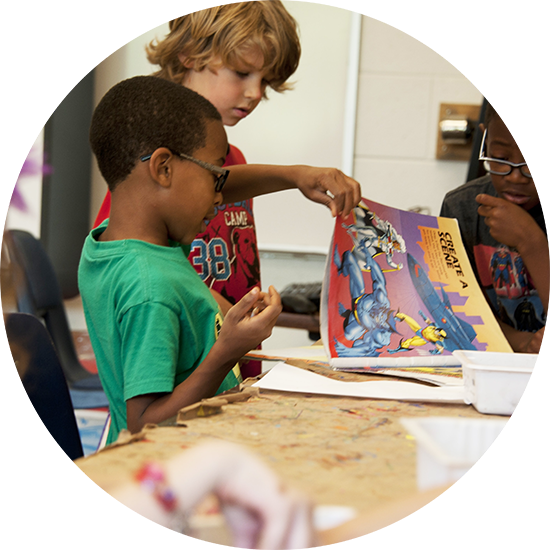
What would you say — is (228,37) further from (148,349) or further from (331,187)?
(148,349)

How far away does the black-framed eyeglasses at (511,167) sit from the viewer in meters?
0.70

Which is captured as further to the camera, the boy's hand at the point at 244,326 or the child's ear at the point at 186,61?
the child's ear at the point at 186,61

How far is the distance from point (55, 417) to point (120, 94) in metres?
0.39

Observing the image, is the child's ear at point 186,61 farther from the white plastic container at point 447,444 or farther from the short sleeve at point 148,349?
the white plastic container at point 447,444

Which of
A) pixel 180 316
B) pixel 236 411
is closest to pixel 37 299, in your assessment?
pixel 180 316

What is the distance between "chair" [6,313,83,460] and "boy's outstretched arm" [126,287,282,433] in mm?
150

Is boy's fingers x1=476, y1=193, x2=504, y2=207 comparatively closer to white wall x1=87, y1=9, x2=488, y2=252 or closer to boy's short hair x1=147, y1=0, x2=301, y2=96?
white wall x1=87, y1=9, x2=488, y2=252

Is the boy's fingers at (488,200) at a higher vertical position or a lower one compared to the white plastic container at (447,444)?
higher

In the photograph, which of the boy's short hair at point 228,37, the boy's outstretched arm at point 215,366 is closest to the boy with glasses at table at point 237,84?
the boy's short hair at point 228,37

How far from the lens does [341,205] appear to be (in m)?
0.72

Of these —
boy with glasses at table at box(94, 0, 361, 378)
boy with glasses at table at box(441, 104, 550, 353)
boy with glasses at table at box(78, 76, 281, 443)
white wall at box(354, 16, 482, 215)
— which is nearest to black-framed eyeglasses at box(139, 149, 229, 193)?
boy with glasses at table at box(78, 76, 281, 443)

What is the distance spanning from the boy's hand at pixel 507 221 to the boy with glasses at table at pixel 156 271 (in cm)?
41

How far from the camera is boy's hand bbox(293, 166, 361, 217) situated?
716mm

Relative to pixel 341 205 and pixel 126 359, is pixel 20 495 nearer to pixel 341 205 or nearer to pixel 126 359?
pixel 126 359
